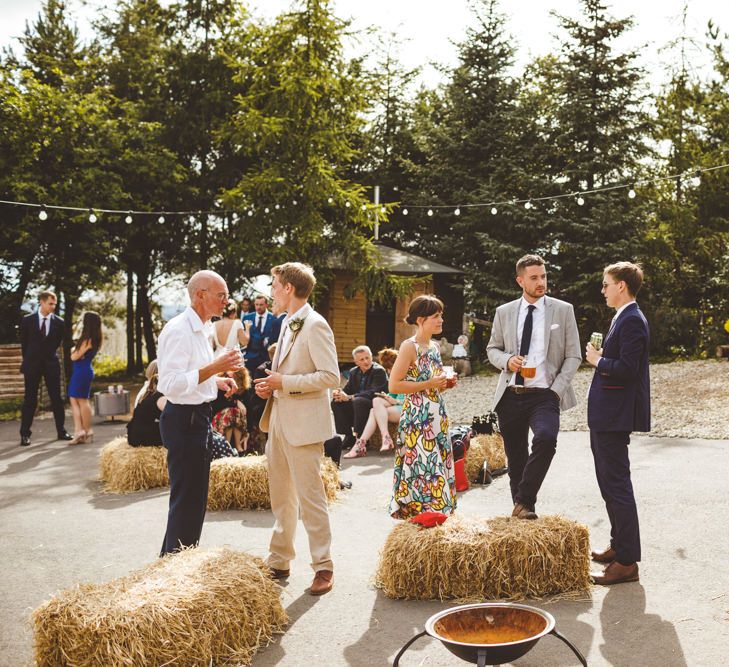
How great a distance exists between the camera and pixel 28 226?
1864 centimetres

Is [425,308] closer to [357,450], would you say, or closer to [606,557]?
[606,557]

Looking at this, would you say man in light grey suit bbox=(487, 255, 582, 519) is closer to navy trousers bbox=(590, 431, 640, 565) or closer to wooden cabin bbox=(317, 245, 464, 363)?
navy trousers bbox=(590, 431, 640, 565)

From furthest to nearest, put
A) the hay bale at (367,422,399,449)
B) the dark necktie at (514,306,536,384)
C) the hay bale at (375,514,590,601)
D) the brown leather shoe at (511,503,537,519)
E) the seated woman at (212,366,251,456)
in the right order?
the hay bale at (367,422,399,449) → the seated woman at (212,366,251,456) → the dark necktie at (514,306,536,384) → the brown leather shoe at (511,503,537,519) → the hay bale at (375,514,590,601)

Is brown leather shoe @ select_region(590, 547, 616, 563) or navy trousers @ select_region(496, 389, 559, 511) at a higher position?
navy trousers @ select_region(496, 389, 559, 511)

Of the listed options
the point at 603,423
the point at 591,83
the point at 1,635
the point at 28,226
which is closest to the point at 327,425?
the point at 603,423

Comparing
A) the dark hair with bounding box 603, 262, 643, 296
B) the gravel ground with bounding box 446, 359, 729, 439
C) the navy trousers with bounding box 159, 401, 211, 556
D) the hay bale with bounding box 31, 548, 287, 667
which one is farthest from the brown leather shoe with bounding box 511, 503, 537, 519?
the gravel ground with bounding box 446, 359, 729, 439

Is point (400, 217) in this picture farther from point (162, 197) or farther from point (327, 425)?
point (327, 425)

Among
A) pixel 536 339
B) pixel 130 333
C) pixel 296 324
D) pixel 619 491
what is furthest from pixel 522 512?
pixel 130 333

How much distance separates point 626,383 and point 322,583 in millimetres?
2319

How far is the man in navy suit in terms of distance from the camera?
5051mm

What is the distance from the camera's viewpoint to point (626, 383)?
5.09m

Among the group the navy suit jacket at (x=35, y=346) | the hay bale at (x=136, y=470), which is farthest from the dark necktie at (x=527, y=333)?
the navy suit jacket at (x=35, y=346)

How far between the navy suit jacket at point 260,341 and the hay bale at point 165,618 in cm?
746

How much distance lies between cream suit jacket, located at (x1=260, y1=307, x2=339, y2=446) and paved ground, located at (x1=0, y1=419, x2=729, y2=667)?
105 cm
